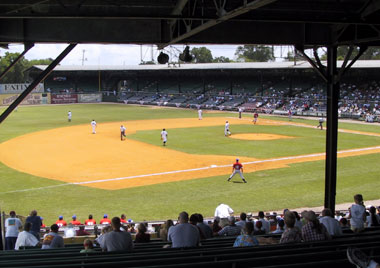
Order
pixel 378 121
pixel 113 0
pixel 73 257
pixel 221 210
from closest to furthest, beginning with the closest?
pixel 73 257 → pixel 113 0 → pixel 221 210 → pixel 378 121

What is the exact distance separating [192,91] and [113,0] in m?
74.5

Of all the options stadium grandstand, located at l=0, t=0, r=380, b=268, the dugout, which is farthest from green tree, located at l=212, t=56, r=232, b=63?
the dugout

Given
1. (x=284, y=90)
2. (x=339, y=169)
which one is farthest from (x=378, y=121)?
(x=339, y=169)

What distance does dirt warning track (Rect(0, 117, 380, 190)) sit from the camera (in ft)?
79.6

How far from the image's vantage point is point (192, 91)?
277 feet

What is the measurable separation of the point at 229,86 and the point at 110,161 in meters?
55.7

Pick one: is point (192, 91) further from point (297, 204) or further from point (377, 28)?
point (377, 28)

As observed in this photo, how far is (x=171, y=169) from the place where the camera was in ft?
85.5

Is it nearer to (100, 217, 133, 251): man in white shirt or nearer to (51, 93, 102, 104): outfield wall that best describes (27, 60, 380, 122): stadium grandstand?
(51, 93, 102, 104): outfield wall

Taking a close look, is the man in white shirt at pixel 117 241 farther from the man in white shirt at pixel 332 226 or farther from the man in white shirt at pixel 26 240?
the man in white shirt at pixel 332 226

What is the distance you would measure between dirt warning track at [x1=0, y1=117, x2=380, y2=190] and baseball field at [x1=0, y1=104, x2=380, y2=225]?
0.20 ft

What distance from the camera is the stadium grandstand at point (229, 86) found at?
61.6 meters

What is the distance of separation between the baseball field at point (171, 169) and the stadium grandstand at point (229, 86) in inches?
661

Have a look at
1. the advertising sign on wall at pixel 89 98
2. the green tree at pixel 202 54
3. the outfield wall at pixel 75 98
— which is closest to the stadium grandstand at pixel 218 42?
the outfield wall at pixel 75 98
